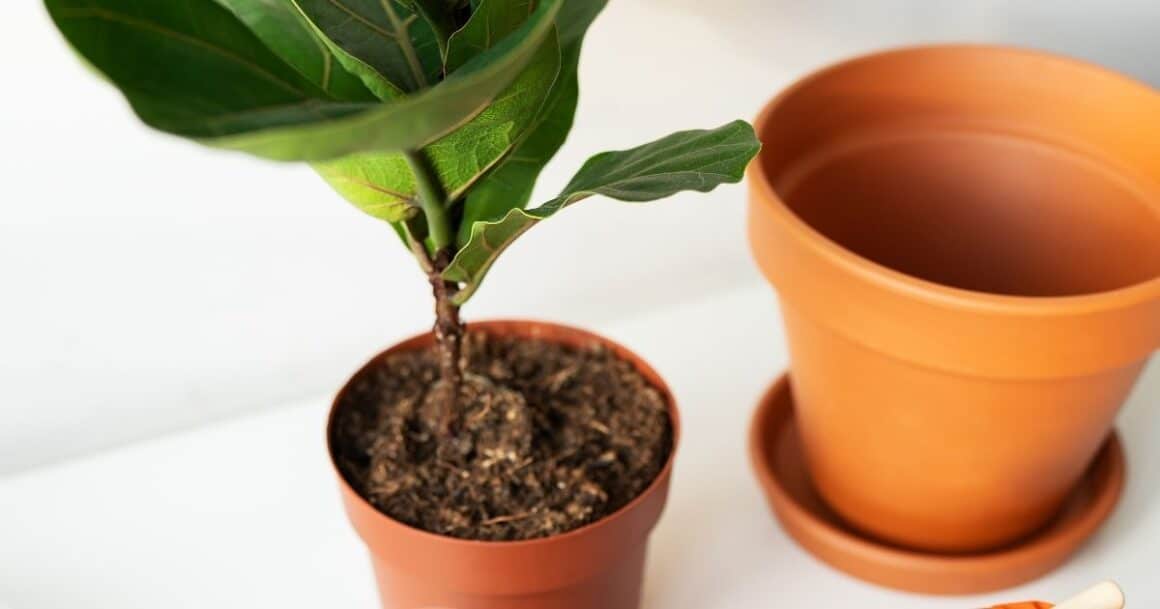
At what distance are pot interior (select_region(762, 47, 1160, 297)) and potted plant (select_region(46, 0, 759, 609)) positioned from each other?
22 cm

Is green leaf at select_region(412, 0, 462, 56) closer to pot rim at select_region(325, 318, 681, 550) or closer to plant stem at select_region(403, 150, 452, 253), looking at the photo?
plant stem at select_region(403, 150, 452, 253)

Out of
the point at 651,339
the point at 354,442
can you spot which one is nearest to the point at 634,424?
the point at 354,442

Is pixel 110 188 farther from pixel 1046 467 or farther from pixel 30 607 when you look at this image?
pixel 1046 467

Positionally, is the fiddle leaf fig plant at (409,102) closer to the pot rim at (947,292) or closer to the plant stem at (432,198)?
the plant stem at (432,198)

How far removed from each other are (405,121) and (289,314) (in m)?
0.59

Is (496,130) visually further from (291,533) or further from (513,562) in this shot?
(291,533)

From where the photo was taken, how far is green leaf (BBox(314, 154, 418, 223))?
2.00 feet

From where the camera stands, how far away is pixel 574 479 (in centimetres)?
70

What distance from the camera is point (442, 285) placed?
2.19 ft

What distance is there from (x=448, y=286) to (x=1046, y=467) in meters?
0.41

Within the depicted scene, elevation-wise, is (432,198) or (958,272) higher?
(432,198)

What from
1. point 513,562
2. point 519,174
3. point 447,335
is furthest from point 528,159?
point 513,562

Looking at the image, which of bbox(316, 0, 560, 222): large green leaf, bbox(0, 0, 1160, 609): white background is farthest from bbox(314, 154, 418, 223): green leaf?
bbox(0, 0, 1160, 609): white background

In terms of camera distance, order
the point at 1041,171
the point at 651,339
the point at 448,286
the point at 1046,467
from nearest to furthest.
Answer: the point at 448,286 → the point at 1046,467 → the point at 1041,171 → the point at 651,339
